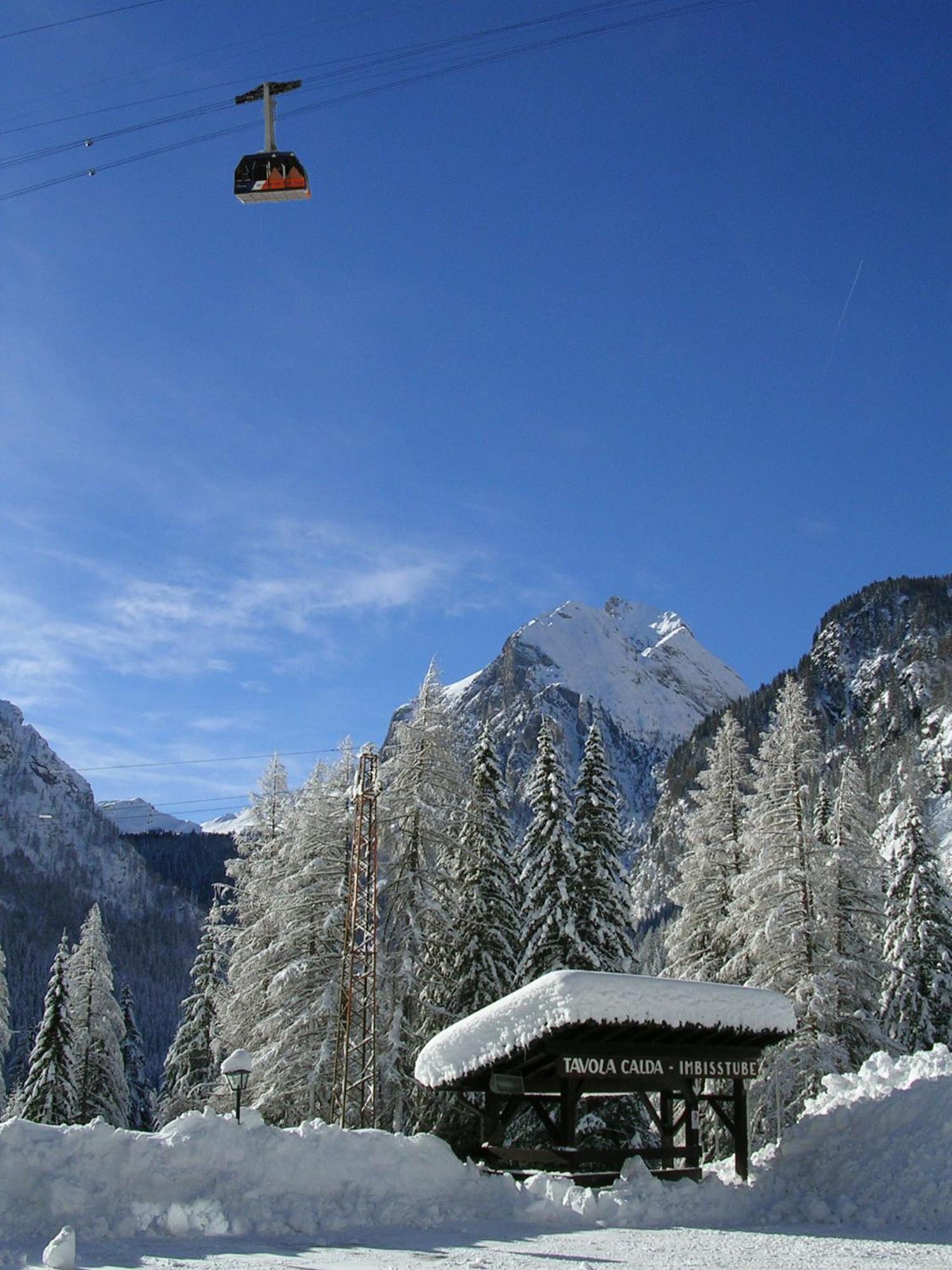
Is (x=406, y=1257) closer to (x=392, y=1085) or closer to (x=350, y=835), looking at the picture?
(x=392, y=1085)

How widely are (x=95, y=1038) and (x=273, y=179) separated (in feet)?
133

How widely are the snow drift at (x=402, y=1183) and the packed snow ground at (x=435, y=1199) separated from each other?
21 millimetres

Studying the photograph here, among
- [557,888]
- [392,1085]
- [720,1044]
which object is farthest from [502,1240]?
[557,888]

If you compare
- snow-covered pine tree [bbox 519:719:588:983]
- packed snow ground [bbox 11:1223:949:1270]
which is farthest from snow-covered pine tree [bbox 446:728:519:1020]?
packed snow ground [bbox 11:1223:949:1270]

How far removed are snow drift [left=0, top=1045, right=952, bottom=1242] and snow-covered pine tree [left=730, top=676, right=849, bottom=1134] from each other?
9566 millimetres

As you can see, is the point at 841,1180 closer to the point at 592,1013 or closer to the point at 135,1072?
the point at 592,1013

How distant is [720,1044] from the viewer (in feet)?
58.1

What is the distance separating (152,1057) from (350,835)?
394ft

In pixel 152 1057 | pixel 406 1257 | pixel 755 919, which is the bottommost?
pixel 152 1057

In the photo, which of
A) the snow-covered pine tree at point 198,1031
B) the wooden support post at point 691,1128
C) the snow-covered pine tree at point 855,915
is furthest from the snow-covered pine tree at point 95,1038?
the wooden support post at point 691,1128

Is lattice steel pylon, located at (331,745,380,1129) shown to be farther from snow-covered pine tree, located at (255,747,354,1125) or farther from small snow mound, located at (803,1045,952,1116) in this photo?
small snow mound, located at (803,1045,952,1116)

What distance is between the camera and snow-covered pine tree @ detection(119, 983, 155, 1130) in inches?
2197

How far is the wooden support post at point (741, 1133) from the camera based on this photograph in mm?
16922

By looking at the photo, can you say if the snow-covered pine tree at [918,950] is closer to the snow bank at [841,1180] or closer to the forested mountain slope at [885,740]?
the snow bank at [841,1180]
